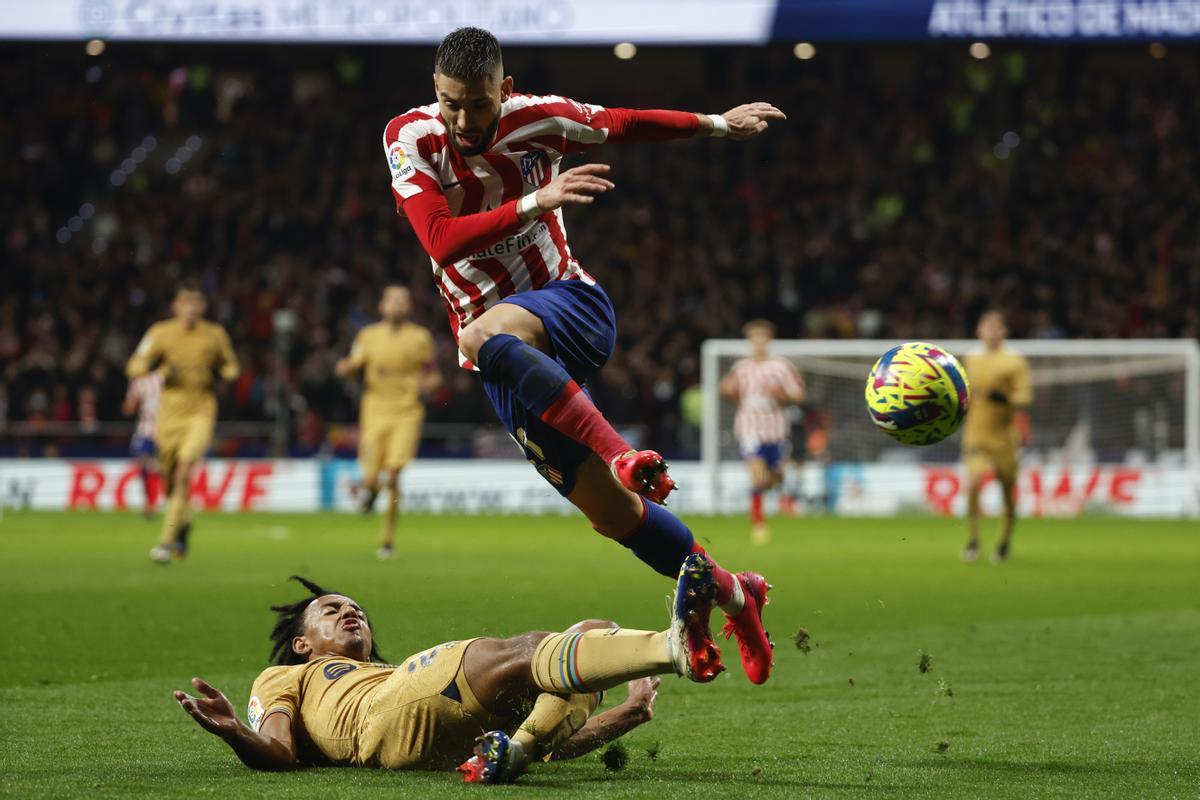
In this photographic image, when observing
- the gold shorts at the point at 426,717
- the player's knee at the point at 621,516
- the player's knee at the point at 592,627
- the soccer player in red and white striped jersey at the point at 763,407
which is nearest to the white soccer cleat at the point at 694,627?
the player's knee at the point at 592,627

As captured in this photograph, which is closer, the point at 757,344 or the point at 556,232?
the point at 556,232

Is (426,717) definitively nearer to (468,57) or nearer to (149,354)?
(468,57)

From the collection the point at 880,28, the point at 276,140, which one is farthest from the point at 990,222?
the point at 276,140

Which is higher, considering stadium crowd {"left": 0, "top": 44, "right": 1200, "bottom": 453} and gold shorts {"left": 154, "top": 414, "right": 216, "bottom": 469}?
stadium crowd {"left": 0, "top": 44, "right": 1200, "bottom": 453}

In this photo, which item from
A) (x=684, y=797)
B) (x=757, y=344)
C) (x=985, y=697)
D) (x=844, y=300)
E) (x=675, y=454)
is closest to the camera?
(x=684, y=797)

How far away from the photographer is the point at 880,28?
73.8 feet

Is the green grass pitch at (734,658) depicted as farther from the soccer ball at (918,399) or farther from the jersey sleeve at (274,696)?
the soccer ball at (918,399)

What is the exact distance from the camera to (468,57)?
17.5 ft

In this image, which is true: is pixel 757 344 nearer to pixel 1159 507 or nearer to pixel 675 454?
pixel 675 454

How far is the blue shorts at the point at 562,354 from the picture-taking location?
217 inches

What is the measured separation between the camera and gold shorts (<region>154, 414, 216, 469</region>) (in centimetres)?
1424

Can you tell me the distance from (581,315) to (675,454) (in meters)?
17.6

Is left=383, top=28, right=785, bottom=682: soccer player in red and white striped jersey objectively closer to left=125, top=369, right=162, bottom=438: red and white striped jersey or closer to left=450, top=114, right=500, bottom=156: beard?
left=450, top=114, right=500, bottom=156: beard

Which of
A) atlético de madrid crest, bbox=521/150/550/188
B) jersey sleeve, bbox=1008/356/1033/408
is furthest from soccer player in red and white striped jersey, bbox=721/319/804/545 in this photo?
atlético de madrid crest, bbox=521/150/550/188
